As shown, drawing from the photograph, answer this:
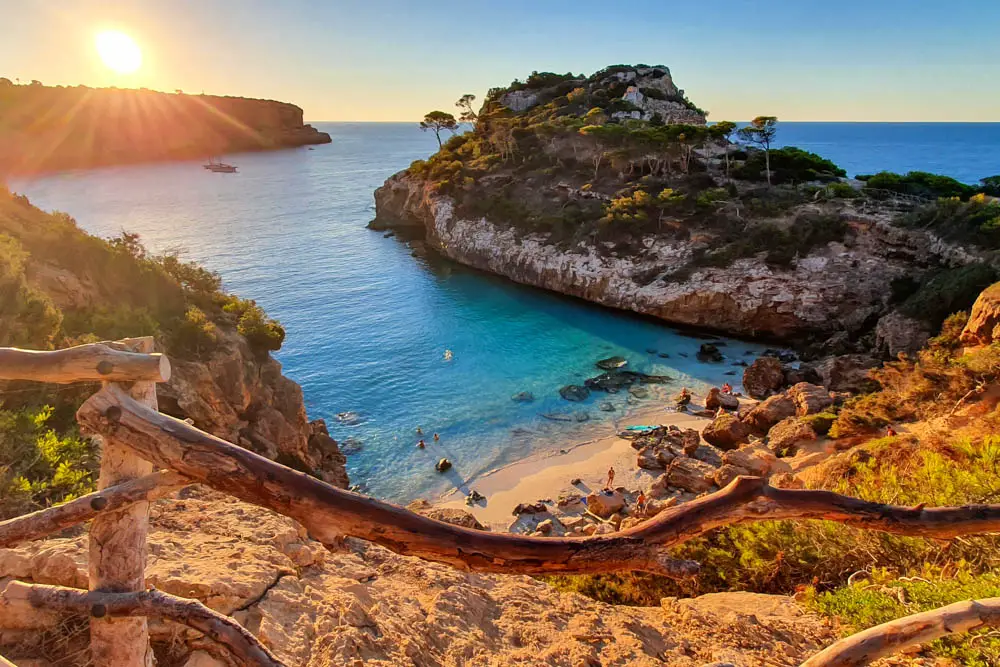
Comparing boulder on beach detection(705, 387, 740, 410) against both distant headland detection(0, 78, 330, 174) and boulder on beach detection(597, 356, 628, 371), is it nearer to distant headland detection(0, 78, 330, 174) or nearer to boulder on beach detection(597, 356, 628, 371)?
boulder on beach detection(597, 356, 628, 371)

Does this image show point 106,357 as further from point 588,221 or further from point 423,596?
point 588,221

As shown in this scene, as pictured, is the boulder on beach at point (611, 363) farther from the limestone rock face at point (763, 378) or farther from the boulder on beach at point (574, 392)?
the limestone rock face at point (763, 378)

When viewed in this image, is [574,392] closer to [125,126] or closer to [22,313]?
[22,313]

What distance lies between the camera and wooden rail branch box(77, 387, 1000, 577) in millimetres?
2152

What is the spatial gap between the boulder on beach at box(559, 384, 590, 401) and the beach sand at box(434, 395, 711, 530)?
3.38 meters

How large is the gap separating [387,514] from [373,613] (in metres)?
4.08

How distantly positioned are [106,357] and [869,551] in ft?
24.3

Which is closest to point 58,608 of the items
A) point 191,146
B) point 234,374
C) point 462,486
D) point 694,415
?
point 234,374

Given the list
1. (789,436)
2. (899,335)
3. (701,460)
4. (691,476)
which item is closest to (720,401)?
(701,460)

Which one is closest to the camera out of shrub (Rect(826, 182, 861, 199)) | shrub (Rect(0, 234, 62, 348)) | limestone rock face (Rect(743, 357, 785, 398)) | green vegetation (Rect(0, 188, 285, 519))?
green vegetation (Rect(0, 188, 285, 519))

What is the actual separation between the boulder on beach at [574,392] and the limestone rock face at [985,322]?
1328 cm

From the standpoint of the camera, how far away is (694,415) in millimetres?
20891

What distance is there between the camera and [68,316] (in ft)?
34.7

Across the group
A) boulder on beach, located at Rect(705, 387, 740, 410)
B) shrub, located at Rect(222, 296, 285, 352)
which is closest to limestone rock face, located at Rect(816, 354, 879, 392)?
boulder on beach, located at Rect(705, 387, 740, 410)
